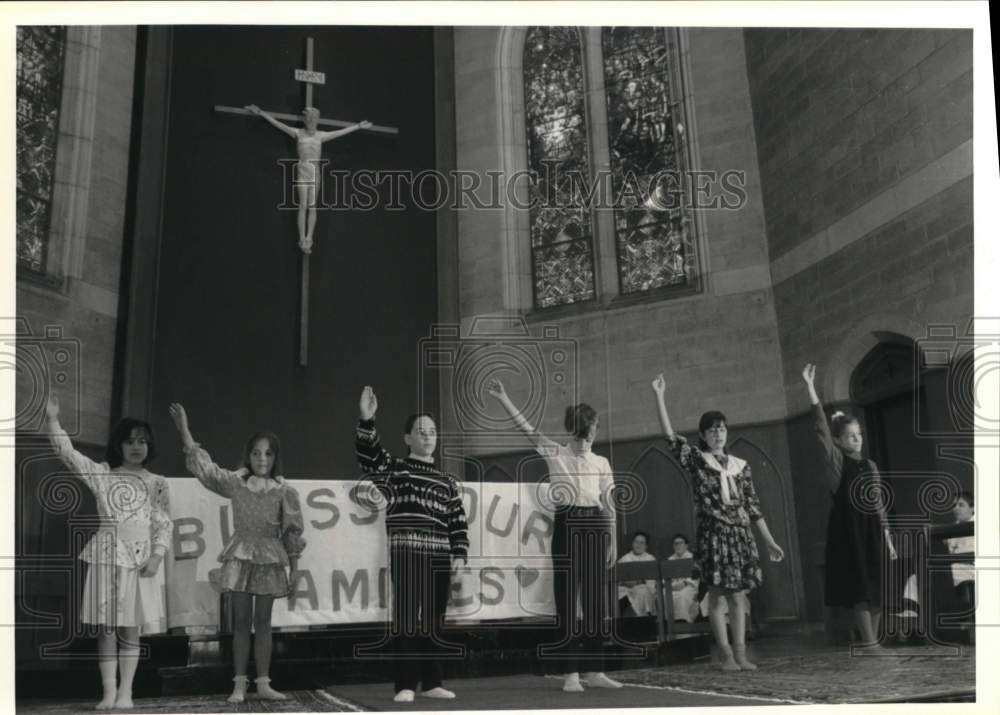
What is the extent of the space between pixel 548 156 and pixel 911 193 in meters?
2.15

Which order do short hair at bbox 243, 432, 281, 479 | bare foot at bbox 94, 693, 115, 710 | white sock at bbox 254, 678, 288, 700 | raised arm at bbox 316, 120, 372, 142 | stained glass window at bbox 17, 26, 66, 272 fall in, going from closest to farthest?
bare foot at bbox 94, 693, 115, 710 < white sock at bbox 254, 678, 288, 700 < short hair at bbox 243, 432, 281, 479 < stained glass window at bbox 17, 26, 66, 272 < raised arm at bbox 316, 120, 372, 142

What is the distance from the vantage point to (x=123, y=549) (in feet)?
20.4

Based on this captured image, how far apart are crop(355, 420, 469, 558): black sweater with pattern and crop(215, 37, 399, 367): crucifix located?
140 centimetres

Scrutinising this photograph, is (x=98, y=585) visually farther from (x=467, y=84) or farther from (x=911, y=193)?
(x=911, y=193)

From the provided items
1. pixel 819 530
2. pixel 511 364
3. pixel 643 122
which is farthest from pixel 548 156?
pixel 819 530

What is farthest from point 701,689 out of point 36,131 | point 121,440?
point 36,131

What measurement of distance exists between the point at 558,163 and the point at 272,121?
1.67 metres

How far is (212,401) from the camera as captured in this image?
7504 millimetres

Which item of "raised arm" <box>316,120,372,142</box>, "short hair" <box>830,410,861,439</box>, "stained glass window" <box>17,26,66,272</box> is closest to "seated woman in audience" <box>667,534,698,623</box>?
→ "short hair" <box>830,410,861,439</box>

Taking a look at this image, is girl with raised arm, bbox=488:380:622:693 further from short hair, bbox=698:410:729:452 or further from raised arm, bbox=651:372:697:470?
short hair, bbox=698:410:729:452

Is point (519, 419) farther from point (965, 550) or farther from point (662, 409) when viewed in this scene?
point (965, 550)

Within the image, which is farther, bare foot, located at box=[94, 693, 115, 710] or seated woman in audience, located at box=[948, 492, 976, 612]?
seated woman in audience, located at box=[948, 492, 976, 612]

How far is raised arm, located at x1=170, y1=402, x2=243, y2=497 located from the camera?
6.45 m

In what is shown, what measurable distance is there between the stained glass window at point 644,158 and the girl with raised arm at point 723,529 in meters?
1.33
